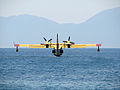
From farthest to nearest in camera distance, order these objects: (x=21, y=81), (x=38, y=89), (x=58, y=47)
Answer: (x=58, y=47)
(x=21, y=81)
(x=38, y=89)

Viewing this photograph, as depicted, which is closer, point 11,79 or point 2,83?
point 2,83

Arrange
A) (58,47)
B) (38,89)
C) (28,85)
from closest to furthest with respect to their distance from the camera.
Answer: (38,89) < (28,85) < (58,47)

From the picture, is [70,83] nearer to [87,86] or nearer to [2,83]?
[87,86]

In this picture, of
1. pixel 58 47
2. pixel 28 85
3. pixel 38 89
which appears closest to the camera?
pixel 38 89

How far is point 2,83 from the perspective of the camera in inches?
2114

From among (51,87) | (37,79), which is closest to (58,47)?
(37,79)

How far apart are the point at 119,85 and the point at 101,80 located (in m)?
6.05

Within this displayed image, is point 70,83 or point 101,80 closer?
point 70,83

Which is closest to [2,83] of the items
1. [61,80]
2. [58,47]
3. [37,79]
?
[37,79]

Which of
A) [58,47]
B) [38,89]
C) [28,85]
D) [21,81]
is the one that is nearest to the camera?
[38,89]

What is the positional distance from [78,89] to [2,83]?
14.0m

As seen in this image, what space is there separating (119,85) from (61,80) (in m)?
11.3

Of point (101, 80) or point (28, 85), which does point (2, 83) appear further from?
point (101, 80)

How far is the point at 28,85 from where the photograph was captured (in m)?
51.6
